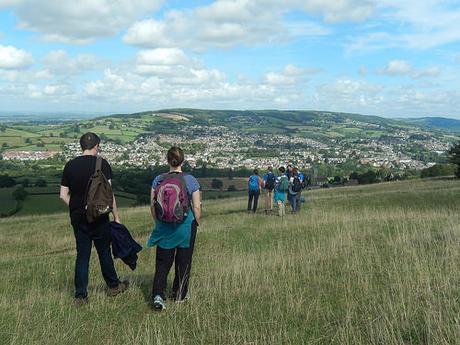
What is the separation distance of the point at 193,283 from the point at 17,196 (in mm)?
45624

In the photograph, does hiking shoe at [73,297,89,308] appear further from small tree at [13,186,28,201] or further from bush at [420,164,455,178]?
bush at [420,164,455,178]

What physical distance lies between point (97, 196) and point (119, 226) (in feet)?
2.15

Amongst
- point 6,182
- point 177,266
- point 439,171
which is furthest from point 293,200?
point 6,182

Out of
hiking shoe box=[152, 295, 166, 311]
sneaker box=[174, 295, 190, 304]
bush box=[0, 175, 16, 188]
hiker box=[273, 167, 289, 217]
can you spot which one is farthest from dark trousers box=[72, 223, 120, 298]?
bush box=[0, 175, 16, 188]

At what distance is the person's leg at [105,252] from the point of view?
641 centimetres

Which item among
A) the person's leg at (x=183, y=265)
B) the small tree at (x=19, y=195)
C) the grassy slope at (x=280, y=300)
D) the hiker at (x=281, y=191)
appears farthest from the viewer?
the small tree at (x=19, y=195)

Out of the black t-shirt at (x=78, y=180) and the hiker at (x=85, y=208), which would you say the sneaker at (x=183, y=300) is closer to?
the hiker at (x=85, y=208)

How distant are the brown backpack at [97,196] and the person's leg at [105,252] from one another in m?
0.31

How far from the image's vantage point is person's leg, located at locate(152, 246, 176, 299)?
19.6 feet

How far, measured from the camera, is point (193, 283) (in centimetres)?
706

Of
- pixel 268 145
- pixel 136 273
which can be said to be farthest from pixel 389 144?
pixel 136 273

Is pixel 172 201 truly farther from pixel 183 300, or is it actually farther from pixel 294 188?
pixel 294 188

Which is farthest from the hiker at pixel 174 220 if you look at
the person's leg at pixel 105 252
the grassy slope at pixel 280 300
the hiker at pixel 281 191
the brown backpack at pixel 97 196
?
the hiker at pixel 281 191

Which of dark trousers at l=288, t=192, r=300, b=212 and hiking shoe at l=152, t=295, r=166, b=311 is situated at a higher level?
hiking shoe at l=152, t=295, r=166, b=311
